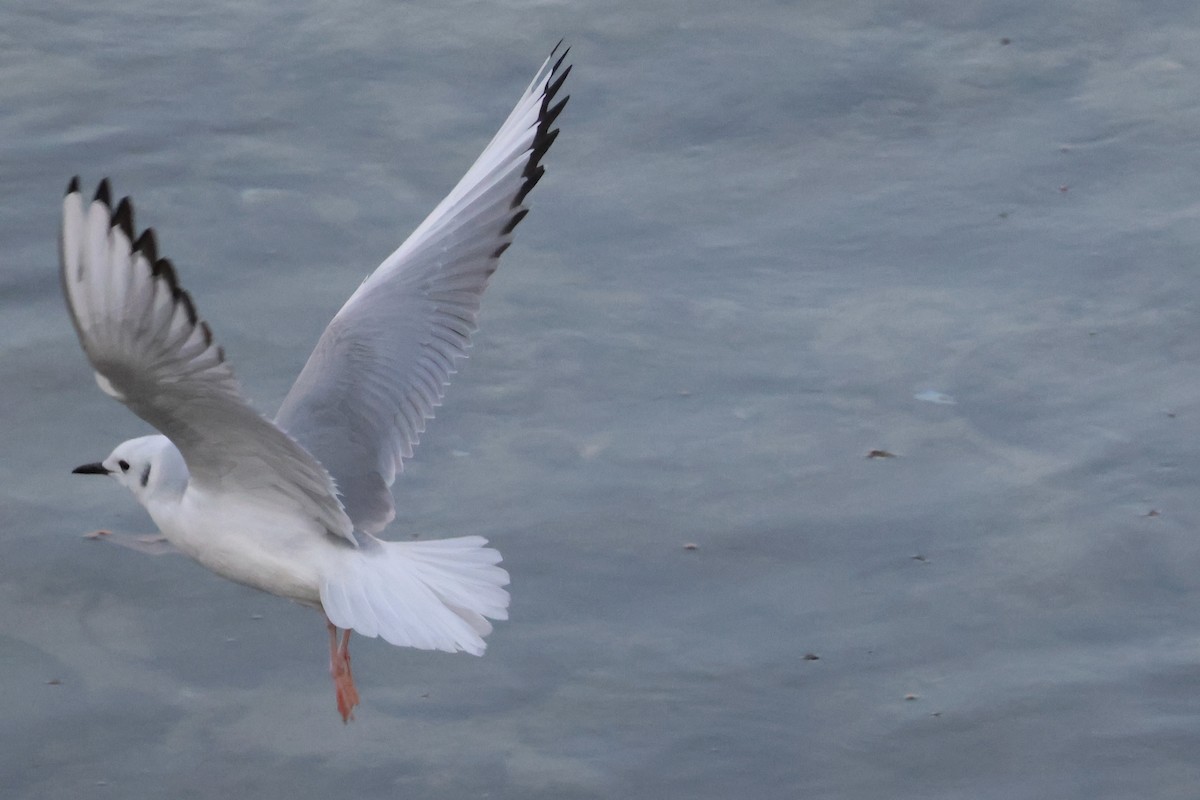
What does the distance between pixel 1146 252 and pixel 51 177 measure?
3.53 metres

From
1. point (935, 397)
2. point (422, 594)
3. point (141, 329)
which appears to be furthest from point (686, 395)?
point (141, 329)

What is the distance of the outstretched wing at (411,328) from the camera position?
4207 mm

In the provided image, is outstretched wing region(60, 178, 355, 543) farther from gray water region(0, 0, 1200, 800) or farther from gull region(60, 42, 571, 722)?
gray water region(0, 0, 1200, 800)

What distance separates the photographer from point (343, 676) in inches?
161

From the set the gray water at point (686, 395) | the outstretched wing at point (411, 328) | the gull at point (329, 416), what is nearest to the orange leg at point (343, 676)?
the gull at point (329, 416)

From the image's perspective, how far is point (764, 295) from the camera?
5891mm

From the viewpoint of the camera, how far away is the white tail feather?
353 cm

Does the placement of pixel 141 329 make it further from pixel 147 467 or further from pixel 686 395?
pixel 686 395

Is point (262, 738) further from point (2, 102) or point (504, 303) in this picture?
point (2, 102)

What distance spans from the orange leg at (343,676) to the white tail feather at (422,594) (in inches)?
11.9

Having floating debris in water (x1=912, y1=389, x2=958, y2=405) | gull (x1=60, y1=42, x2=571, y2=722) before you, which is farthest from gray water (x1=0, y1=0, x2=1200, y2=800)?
gull (x1=60, y1=42, x2=571, y2=722)

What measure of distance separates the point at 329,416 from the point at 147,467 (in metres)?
0.46

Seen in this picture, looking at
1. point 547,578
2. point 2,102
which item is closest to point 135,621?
point 547,578

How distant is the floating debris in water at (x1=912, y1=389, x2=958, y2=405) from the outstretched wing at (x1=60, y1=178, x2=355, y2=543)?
2.44 metres
